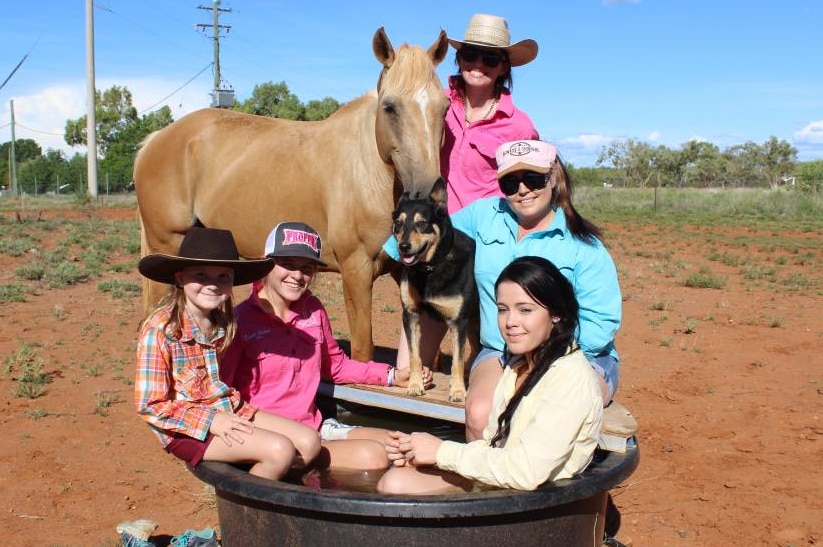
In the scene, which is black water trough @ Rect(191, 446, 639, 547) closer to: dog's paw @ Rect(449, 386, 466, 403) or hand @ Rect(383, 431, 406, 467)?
hand @ Rect(383, 431, 406, 467)

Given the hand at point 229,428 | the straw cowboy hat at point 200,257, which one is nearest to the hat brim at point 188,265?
the straw cowboy hat at point 200,257

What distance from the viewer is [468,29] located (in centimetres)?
413

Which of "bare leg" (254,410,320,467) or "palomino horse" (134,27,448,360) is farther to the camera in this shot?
"palomino horse" (134,27,448,360)

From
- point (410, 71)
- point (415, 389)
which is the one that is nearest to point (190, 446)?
point (415, 389)

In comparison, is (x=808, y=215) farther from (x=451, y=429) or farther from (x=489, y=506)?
Answer: (x=489, y=506)

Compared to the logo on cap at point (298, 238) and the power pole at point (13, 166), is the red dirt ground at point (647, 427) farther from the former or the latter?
the power pole at point (13, 166)

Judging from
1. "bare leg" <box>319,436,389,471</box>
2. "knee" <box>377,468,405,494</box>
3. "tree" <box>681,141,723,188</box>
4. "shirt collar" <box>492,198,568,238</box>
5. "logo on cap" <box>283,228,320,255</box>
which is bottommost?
"bare leg" <box>319,436,389,471</box>

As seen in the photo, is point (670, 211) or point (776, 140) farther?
point (776, 140)

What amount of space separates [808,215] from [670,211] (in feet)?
16.4

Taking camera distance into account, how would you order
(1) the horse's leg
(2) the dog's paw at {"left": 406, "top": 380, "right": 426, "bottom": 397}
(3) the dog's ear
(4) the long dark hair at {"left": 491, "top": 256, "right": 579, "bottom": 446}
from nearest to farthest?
1. (4) the long dark hair at {"left": 491, "top": 256, "right": 579, "bottom": 446}
2. (3) the dog's ear
3. (2) the dog's paw at {"left": 406, "top": 380, "right": 426, "bottom": 397}
4. (1) the horse's leg

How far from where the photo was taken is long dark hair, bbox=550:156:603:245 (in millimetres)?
3379

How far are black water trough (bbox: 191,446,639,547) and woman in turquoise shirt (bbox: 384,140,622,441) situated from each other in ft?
2.25

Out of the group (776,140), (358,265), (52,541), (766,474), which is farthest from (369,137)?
(776,140)

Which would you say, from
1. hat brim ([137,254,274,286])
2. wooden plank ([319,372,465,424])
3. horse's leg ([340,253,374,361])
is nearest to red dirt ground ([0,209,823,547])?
wooden plank ([319,372,465,424])
